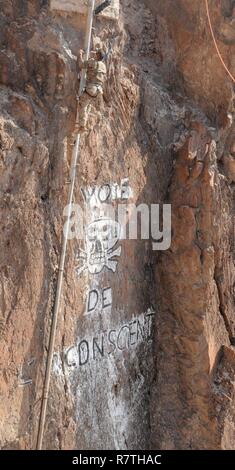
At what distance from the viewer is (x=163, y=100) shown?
38.1ft

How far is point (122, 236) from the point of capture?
10398mm

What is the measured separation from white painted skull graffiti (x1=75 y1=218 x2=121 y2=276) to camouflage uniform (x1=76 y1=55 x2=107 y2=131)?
51.5 inches

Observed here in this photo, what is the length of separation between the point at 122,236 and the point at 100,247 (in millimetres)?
566

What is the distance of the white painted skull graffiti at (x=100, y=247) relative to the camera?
9656 millimetres

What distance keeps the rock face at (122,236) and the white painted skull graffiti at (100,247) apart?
0.02m

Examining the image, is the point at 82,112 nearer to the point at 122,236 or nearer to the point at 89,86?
the point at 89,86

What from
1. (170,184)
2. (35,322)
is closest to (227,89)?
(170,184)

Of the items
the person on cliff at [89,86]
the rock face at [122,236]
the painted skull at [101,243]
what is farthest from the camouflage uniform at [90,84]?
the painted skull at [101,243]

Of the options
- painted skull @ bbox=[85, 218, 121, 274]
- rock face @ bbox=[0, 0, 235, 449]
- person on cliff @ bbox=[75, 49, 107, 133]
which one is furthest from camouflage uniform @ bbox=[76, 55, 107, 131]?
painted skull @ bbox=[85, 218, 121, 274]

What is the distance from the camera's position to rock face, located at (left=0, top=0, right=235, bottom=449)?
872 centimetres

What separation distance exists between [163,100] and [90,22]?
2.48m

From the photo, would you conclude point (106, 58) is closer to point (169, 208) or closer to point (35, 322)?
point (169, 208)

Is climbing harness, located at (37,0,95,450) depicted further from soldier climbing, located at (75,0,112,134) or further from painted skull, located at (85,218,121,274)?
painted skull, located at (85,218,121,274)

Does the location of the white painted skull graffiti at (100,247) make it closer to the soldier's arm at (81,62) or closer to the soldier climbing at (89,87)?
the soldier climbing at (89,87)
